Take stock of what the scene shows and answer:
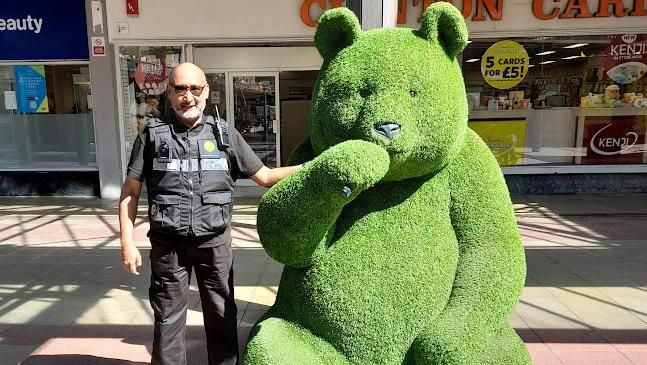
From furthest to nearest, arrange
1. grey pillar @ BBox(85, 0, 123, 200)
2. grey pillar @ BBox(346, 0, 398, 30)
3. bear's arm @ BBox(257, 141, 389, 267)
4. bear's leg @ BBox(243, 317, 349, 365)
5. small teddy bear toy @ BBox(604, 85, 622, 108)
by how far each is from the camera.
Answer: small teddy bear toy @ BBox(604, 85, 622, 108) → grey pillar @ BBox(85, 0, 123, 200) → grey pillar @ BBox(346, 0, 398, 30) → bear's leg @ BBox(243, 317, 349, 365) → bear's arm @ BBox(257, 141, 389, 267)

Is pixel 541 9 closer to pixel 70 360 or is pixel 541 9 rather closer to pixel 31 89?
pixel 70 360

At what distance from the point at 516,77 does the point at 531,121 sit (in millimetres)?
778

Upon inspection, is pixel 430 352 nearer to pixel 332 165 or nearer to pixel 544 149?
pixel 332 165

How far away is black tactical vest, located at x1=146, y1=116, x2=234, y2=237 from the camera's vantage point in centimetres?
250

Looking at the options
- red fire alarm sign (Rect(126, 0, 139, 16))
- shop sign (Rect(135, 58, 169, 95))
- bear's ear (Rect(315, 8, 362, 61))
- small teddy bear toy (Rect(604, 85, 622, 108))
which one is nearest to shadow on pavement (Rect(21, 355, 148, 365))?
bear's ear (Rect(315, 8, 362, 61))

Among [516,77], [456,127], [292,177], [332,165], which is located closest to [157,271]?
[292,177]

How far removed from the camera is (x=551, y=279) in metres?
4.82

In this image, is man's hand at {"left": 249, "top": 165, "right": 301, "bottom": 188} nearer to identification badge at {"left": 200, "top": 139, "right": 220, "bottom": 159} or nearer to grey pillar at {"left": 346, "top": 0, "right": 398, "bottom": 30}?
identification badge at {"left": 200, "top": 139, "right": 220, "bottom": 159}

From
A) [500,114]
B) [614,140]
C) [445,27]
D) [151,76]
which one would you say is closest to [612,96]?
[614,140]

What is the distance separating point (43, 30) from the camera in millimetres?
8500

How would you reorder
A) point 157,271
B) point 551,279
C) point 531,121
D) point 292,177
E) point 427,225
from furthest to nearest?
1. point 531,121
2. point 551,279
3. point 157,271
4. point 427,225
5. point 292,177

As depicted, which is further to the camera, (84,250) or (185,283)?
(84,250)

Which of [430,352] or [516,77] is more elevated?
[516,77]

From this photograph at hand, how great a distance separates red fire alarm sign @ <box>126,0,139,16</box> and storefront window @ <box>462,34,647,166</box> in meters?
5.17
